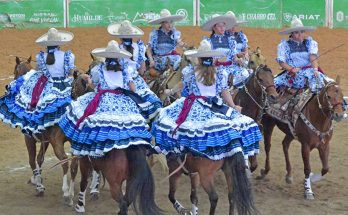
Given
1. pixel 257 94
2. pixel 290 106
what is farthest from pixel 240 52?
pixel 290 106

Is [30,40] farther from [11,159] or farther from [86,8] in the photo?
[11,159]

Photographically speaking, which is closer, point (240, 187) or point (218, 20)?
point (240, 187)

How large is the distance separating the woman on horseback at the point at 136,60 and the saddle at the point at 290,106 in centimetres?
233

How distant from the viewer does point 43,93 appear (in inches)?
425

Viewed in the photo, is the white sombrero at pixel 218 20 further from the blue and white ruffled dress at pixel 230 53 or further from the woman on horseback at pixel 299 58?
the woman on horseback at pixel 299 58

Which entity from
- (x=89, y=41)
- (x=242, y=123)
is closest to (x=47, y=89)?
(x=242, y=123)

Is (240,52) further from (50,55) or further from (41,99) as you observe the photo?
(41,99)

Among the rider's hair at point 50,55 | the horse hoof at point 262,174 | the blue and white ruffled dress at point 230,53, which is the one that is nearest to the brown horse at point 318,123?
the horse hoof at point 262,174

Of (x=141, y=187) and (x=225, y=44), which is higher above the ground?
(x=225, y=44)

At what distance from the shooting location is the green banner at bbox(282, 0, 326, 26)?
2762cm

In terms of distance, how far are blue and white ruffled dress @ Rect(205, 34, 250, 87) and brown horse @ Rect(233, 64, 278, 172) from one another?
0.25 meters

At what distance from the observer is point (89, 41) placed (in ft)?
91.3

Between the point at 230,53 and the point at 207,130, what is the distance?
389 cm

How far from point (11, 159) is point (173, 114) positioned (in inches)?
229
